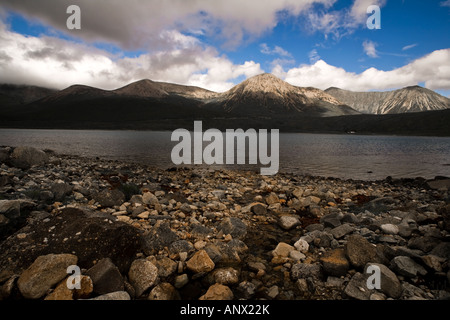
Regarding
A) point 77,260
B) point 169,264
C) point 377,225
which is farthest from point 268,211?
point 77,260

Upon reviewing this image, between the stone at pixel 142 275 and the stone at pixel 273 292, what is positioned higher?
the stone at pixel 142 275

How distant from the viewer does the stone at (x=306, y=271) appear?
5.75 m

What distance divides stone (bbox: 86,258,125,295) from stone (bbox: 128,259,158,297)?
0.31 meters

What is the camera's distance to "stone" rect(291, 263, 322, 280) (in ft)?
18.9

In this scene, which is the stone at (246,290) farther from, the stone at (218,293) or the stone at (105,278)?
the stone at (105,278)

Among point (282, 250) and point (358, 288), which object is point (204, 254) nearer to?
point (282, 250)

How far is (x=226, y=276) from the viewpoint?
5582mm

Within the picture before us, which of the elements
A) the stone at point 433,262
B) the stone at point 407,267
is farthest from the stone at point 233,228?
the stone at point 433,262

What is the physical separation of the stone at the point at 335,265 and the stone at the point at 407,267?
3.32ft

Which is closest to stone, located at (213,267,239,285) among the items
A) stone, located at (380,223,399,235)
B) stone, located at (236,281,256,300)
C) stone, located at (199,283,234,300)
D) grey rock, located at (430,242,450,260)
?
stone, located at (236,281,256,300)

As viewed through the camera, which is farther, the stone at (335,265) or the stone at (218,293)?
the stone at (335,265)

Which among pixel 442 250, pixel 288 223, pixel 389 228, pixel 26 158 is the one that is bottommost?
pixel 288 223

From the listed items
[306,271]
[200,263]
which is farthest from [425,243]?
[200,263]

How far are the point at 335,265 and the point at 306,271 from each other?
0.70 meters
